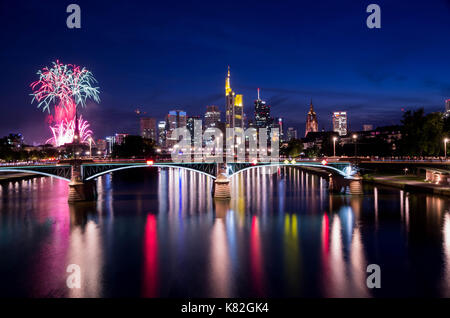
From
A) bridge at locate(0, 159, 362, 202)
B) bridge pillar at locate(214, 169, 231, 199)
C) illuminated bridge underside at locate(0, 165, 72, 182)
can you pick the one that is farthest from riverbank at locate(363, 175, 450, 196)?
illuminated bridge underside at locate(0, 165, 72, 182)

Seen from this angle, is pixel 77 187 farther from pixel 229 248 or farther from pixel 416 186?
pixel 416 186

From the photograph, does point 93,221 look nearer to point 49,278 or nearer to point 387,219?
point 49,278

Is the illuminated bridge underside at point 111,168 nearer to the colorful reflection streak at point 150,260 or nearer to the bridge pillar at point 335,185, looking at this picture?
the bridge pillar at point 335,185

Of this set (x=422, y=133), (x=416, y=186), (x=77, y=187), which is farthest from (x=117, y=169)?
(x=422, y=133)

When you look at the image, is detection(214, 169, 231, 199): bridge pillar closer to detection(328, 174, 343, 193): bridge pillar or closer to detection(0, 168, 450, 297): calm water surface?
detection(0, 168, 450, 297): calm water surface

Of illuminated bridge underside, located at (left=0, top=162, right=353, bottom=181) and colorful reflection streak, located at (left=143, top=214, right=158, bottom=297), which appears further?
illuminated bridge underside, located at (left=0, top=162, right=353, bottom=181)
